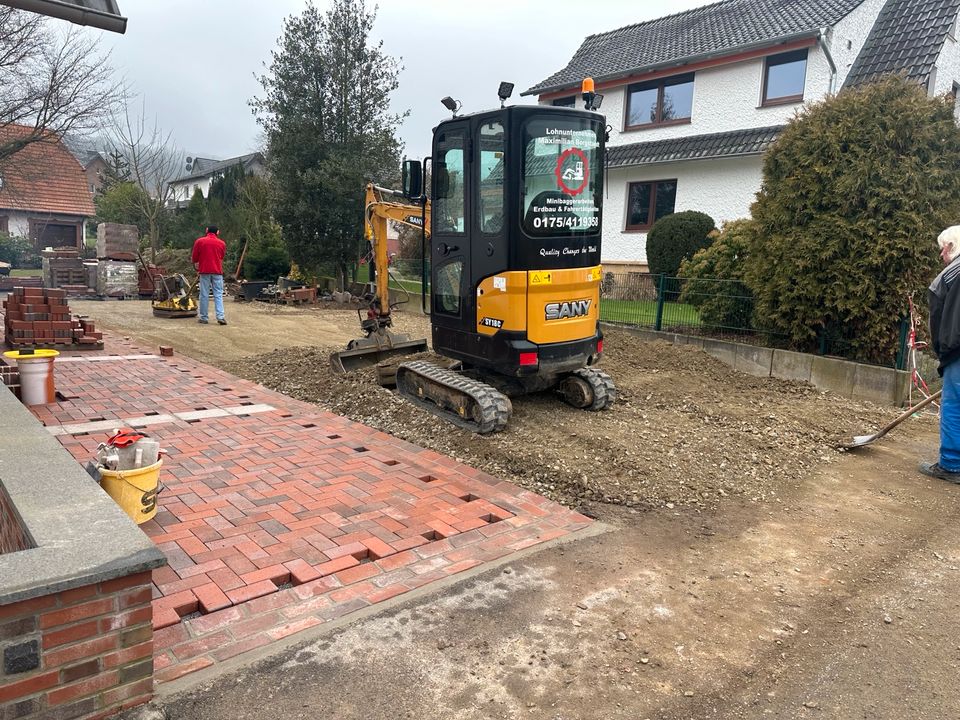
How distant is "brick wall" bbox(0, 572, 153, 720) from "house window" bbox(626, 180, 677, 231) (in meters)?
17.0

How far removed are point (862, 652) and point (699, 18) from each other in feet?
66.9

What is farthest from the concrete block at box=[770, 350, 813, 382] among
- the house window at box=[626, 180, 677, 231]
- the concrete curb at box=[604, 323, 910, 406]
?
the house window at box=[626, 180, 677, 231]

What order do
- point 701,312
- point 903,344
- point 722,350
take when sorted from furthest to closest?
point 701,312
point 722,350
point 903,344

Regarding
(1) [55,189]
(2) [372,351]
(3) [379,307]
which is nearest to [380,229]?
(3) [379,307]

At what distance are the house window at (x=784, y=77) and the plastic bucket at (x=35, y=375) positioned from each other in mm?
15873

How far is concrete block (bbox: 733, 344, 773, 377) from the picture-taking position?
8930mm

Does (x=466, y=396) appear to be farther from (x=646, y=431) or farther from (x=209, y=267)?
(x=209, y=267)

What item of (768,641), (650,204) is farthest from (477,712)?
(650,204)

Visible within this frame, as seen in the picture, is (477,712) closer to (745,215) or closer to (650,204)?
(745,215)

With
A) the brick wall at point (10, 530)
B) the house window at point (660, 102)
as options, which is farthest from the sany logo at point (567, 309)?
the house window at point (660, 102)

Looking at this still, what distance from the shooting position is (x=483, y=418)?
5.78 meters

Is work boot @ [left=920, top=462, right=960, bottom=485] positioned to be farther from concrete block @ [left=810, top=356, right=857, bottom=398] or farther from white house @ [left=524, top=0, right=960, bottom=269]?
white house @ [left=524, top=0, right=960, bottom=269]

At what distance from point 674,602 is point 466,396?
10.0 ft

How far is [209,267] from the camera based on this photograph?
12938mm
